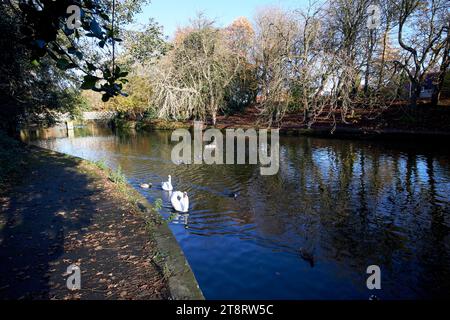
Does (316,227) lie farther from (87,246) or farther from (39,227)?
(39,227)

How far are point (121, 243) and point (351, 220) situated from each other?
21.0 feet

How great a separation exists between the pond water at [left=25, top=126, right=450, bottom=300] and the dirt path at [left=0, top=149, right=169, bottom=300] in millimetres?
1409

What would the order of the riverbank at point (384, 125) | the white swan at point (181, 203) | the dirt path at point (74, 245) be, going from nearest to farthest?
1. the dirt path at point (74, 245)
2. the white swan at point (181, 203)
3. the riverbank at point (384, 125)

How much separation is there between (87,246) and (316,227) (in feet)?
19.1

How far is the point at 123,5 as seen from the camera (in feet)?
37.4

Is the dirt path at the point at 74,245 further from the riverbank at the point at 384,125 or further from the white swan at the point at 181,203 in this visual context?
the riverbank at the point at 384,125

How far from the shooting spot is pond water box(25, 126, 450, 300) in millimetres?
5598

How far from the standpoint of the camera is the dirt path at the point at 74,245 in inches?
166

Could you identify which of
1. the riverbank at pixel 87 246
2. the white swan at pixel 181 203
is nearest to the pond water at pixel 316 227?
the white swan at pixel 181 203

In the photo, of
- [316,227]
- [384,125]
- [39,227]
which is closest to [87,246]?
[39,227]

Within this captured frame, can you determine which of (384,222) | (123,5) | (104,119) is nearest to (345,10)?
(123,5)

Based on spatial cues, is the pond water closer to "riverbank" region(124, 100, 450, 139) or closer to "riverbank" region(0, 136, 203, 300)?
"riverbank" region(0, 136, 203, 300)

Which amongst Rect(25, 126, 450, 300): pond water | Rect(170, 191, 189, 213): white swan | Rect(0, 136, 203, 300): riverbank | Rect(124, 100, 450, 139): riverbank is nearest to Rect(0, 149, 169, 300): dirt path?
Rect(0, 136, 203, 300): riverbank

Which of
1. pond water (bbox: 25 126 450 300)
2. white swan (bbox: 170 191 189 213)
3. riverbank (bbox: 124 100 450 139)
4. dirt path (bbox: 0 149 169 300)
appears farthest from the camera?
riverbank (bbox: 124 100 450 139)
